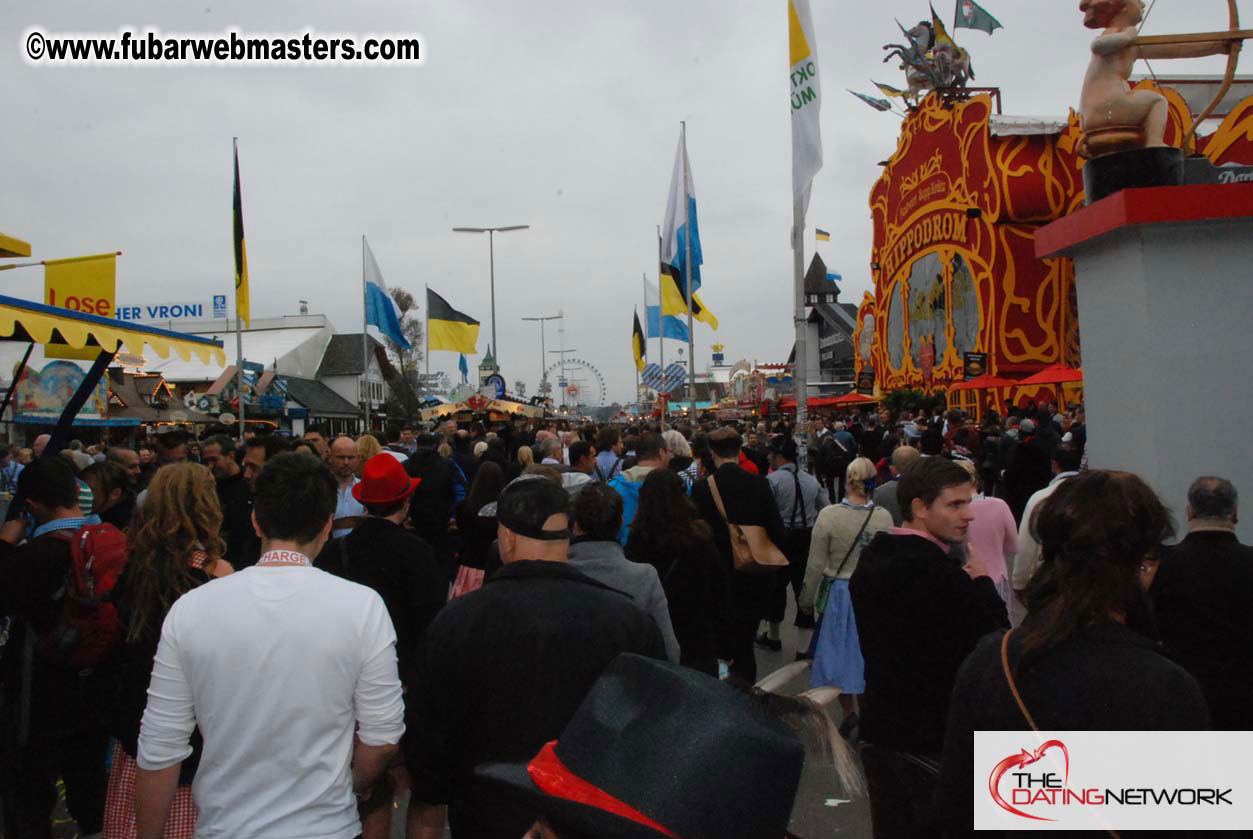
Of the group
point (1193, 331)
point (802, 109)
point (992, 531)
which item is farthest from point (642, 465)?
point (802, 109)

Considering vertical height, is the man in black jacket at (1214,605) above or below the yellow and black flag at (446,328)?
below

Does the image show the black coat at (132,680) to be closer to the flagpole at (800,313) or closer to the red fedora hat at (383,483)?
the red fedora hat at (383,483)

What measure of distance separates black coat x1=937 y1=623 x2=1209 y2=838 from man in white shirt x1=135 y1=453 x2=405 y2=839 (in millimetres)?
1494

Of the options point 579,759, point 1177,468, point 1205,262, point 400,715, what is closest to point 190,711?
point 400,715

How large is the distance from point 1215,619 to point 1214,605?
0.16ft

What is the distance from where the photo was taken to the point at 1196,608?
10.9ft

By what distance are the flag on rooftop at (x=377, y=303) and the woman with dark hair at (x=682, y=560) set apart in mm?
16620

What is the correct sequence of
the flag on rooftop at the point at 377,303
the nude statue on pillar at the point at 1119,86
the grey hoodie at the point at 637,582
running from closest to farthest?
the grey hoodie at the point at 637,582 → the nude statue on pillar at the point at 1119,86 → the flag on rooftop at the point at 377,303

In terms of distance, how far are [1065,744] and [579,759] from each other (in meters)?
1.04

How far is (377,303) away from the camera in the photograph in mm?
21047

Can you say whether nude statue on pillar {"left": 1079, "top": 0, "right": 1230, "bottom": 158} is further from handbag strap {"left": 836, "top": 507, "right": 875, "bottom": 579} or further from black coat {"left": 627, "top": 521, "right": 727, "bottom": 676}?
black coat {"left": 627, "top": 521, "right": 727, "bottom": 676}

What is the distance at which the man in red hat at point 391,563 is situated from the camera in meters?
3.99

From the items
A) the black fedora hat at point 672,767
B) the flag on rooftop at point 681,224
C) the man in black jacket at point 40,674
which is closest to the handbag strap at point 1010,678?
the black fedora hat at point 672,767

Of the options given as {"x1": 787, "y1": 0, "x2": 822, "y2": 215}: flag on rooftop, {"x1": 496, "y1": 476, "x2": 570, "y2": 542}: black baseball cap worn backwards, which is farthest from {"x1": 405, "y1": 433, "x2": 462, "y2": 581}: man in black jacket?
{"x1": 787, "y1": 0, "x2": 822, "y2": 215}: flag on rooftop
